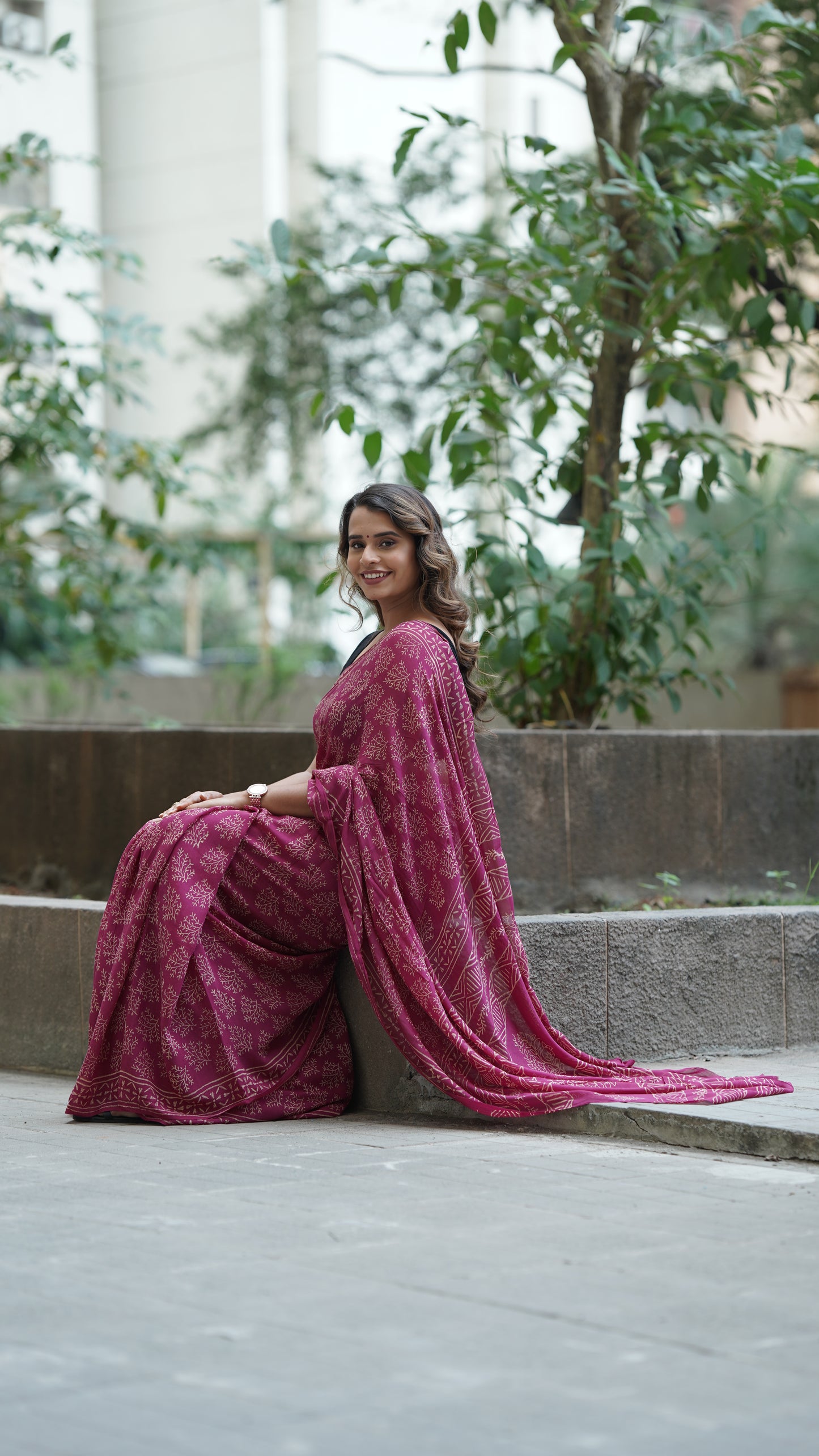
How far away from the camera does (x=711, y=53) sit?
7.30 m

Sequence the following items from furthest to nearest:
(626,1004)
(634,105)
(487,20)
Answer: (634,105) → (487,20) → (626,1004)

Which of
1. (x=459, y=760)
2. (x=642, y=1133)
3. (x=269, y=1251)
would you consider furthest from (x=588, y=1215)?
(x=459, y=760)

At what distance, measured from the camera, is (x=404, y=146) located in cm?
681

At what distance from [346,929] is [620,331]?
2.93 m

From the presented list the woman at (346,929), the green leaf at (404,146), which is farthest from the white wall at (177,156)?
the woman at (346,929)

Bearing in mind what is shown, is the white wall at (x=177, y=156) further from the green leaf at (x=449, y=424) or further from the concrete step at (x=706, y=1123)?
the concrete step at (x=706, y=1123)

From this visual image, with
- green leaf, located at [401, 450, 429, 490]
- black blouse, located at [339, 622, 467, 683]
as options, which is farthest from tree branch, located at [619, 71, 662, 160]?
black blouse, located at [339, 622, 467, 683]

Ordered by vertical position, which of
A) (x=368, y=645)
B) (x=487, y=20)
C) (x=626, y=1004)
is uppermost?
(x=487, y=20)

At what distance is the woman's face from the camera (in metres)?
5.55

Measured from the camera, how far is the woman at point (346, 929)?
17.3 feet

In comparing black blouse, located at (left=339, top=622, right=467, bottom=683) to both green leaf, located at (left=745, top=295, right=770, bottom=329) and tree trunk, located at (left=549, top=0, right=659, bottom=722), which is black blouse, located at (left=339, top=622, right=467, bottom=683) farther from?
green leaf, located at (left=745, top=295, right=770, bottom=329)

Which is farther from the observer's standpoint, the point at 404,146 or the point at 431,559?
the point at 404,146

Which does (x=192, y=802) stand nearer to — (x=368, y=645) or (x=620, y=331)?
(x=368, y=645)

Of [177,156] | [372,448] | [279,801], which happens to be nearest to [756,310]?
[372,448]
